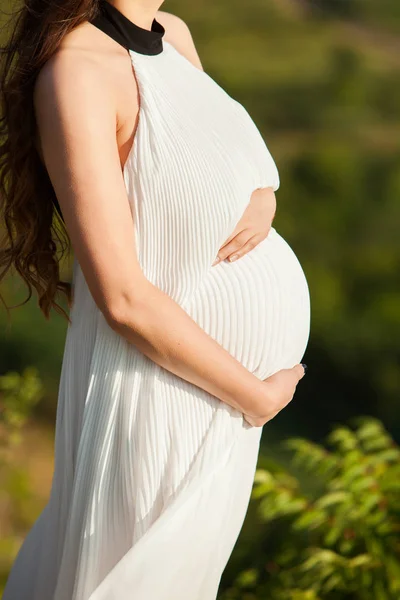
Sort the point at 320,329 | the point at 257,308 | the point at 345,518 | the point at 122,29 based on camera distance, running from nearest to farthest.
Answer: the point at 122,29
the point at 257,308
the point at 345,518
the point at 320,329

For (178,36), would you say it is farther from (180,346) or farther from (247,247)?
(180,346)

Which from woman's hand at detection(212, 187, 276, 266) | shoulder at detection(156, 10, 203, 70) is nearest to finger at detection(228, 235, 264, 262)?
woman's hand at detection(212, 187, 276, 266)

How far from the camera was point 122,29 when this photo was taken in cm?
164

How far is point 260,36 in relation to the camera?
6.65 metres

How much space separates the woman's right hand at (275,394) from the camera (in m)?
1.71

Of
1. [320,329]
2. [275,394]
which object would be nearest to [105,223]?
[275,394]

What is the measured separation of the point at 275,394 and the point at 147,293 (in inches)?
13.9

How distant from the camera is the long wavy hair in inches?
61.6

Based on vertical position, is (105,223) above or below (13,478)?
above

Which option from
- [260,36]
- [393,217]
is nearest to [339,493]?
[393,217]

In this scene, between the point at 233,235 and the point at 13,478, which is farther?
the point at 13,478

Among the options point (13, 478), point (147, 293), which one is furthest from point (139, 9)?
point (13, 478)

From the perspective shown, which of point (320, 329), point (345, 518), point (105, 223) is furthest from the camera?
point (320, 329)

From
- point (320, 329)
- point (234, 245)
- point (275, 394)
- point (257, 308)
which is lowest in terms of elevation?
point (320, 329)
